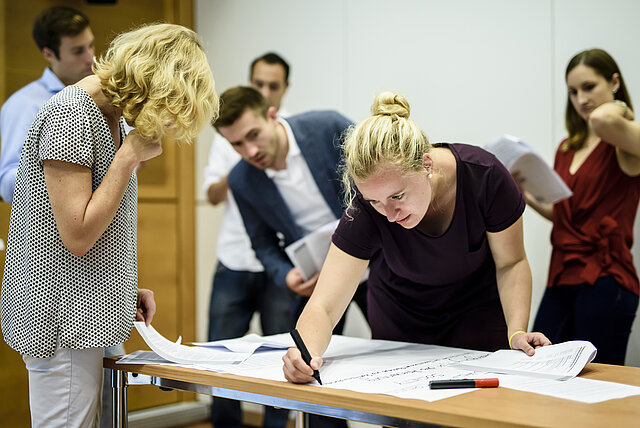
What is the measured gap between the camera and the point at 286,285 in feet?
8.02

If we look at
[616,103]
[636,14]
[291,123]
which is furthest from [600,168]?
[291,123]

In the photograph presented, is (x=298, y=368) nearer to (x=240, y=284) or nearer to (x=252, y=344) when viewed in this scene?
(x=252, y=344)

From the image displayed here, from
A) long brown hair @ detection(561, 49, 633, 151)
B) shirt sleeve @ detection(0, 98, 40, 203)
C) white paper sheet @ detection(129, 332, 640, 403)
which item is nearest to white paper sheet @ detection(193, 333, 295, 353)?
white paper sheet @ detection(129, 332, 640, 403)

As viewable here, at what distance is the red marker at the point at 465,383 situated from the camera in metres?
1.25

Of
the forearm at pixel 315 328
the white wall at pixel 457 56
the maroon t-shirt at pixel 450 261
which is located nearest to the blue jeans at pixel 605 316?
the white wall at pixel 457 56

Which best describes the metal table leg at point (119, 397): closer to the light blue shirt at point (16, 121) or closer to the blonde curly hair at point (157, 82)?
the blonde curly hair at point (157, 82)

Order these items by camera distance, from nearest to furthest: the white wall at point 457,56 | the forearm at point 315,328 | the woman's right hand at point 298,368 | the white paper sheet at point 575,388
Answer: the white paper sheet at point 575,388
the woman's right hand at point 298,368
the forearm at point 315,328
the white wall at point 457,56

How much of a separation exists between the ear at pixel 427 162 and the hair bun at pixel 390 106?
0.35ft

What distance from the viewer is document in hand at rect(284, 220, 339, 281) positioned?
7.36 feet

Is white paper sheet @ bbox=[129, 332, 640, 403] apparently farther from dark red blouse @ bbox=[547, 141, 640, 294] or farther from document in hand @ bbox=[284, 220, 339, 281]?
dark red blouse @ bbox=[547, 141, 640, 294]

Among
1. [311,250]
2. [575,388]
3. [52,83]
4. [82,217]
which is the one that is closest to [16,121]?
[52,83]

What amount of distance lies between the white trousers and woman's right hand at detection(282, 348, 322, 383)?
438 millimetres

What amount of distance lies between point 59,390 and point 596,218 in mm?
1816

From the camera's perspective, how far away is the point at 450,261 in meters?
1.70
